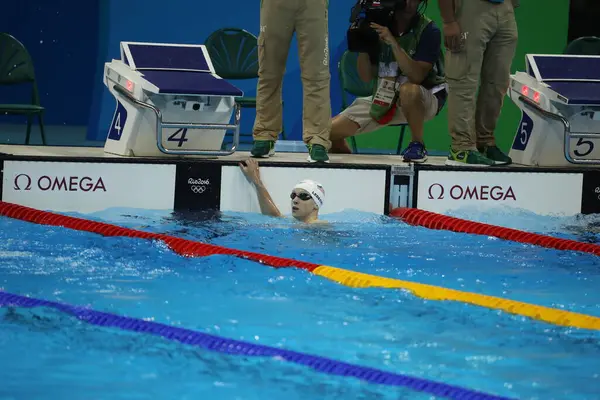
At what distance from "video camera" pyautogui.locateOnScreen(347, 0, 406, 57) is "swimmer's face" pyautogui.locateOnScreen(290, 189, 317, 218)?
1.41m

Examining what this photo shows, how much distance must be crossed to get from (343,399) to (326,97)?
3.62 meters

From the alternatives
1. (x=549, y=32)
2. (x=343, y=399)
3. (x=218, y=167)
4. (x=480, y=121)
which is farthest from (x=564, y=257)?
(x=549, y=32)

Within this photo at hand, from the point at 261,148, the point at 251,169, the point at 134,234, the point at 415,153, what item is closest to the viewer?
the point at 134,234

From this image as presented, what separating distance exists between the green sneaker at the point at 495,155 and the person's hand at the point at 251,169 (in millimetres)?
1600

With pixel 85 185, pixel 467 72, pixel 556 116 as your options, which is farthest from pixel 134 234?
pixel 556 116

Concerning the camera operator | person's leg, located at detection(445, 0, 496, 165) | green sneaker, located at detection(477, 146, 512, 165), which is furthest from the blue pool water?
the camera operator

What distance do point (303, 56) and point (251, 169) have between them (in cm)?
78

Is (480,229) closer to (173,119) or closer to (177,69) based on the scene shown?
(173,119)

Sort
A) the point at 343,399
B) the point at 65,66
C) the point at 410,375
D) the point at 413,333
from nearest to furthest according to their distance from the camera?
the point at 343,399 → the point at 410,375 → the point at 413,333 → the point at 65,66

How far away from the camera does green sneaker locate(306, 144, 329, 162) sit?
21.1ft

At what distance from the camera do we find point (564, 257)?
5.45 meters

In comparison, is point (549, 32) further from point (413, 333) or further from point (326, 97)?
point (413, 333)

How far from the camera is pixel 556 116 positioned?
6715mm

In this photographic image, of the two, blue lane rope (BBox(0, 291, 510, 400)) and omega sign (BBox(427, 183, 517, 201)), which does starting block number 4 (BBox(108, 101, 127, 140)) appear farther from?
blue lane rope (BBox(0, 291, 510, 400))
